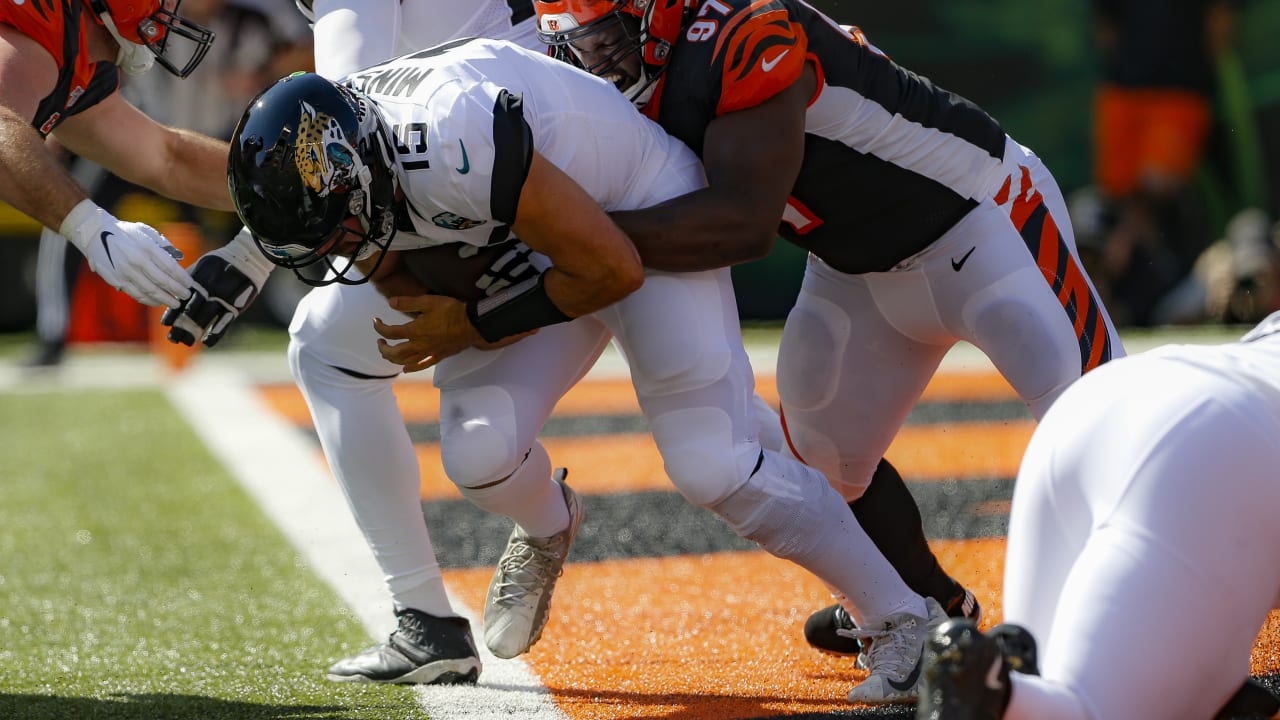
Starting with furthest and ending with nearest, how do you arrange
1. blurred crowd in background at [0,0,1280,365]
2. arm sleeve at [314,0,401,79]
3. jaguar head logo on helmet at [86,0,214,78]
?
blurred crowd in background at [0,0,1280,365] < jaguar head logo on helmet at [86,0,214,78] < arm sleeve at [314,0,401,79]

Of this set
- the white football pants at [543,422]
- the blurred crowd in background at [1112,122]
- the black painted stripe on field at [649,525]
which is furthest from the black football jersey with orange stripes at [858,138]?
the blurred crowd in background at [1112,122]

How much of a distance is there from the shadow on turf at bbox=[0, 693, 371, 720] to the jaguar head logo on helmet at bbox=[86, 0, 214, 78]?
1.28 meters

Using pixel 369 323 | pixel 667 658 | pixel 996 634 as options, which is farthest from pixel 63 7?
pixel 996 634

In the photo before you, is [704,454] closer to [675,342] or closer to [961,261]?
[675,342]

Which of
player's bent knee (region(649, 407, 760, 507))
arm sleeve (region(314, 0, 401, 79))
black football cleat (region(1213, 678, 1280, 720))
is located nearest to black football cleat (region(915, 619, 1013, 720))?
black football cleat (region(1213, 678, 1280, 720))

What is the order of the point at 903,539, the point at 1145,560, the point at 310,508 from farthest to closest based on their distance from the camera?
1. the point at 310,508
2. the point at 903,539
3. the point at 1145,560

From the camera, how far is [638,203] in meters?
2.62

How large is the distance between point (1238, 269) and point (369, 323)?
7.58 metres

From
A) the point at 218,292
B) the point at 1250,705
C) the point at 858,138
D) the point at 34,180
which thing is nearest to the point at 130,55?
the point at 34,180

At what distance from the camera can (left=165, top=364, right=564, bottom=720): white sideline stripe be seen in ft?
9.08

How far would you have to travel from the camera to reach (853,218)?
109 inches

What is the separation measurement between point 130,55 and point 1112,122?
7925 millimetres

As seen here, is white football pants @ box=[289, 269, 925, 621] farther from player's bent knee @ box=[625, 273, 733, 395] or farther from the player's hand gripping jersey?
the player's hand gripping jersey

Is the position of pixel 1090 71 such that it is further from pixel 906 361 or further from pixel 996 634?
pixel 996 634
